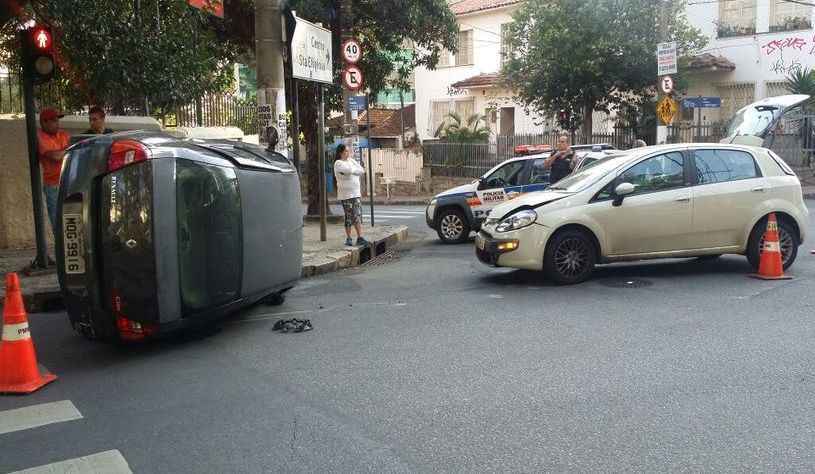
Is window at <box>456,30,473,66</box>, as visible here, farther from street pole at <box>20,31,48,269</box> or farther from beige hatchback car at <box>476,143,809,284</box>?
street pole at <box>20,31,48,269</box>

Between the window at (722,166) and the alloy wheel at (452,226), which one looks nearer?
the window at (722,166)

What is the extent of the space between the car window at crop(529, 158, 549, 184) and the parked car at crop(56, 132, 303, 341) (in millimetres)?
7759

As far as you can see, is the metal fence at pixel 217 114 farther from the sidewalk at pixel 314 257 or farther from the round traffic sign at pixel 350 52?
the round traffic sign at pixel 350 52

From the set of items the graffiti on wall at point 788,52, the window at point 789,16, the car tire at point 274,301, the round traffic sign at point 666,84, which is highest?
the window at point 789,16

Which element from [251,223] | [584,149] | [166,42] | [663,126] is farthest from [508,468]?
[663,126]

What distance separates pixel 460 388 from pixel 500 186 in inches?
349

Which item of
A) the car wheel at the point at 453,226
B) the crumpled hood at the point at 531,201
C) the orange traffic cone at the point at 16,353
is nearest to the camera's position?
the orange traffic cone at the point at 16,353

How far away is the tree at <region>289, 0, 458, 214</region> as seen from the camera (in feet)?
56.2

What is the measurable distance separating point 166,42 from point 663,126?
1310cm

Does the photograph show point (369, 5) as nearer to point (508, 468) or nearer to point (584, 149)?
point (584, 149)

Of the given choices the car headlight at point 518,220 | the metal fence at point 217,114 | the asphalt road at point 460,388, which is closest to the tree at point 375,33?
the metal fence at point 217,114

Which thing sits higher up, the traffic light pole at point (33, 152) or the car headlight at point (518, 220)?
the traffic light pole at point (33, 152)

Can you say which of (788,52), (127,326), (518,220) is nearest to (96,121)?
(127,326)

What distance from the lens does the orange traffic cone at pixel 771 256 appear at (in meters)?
9.20
